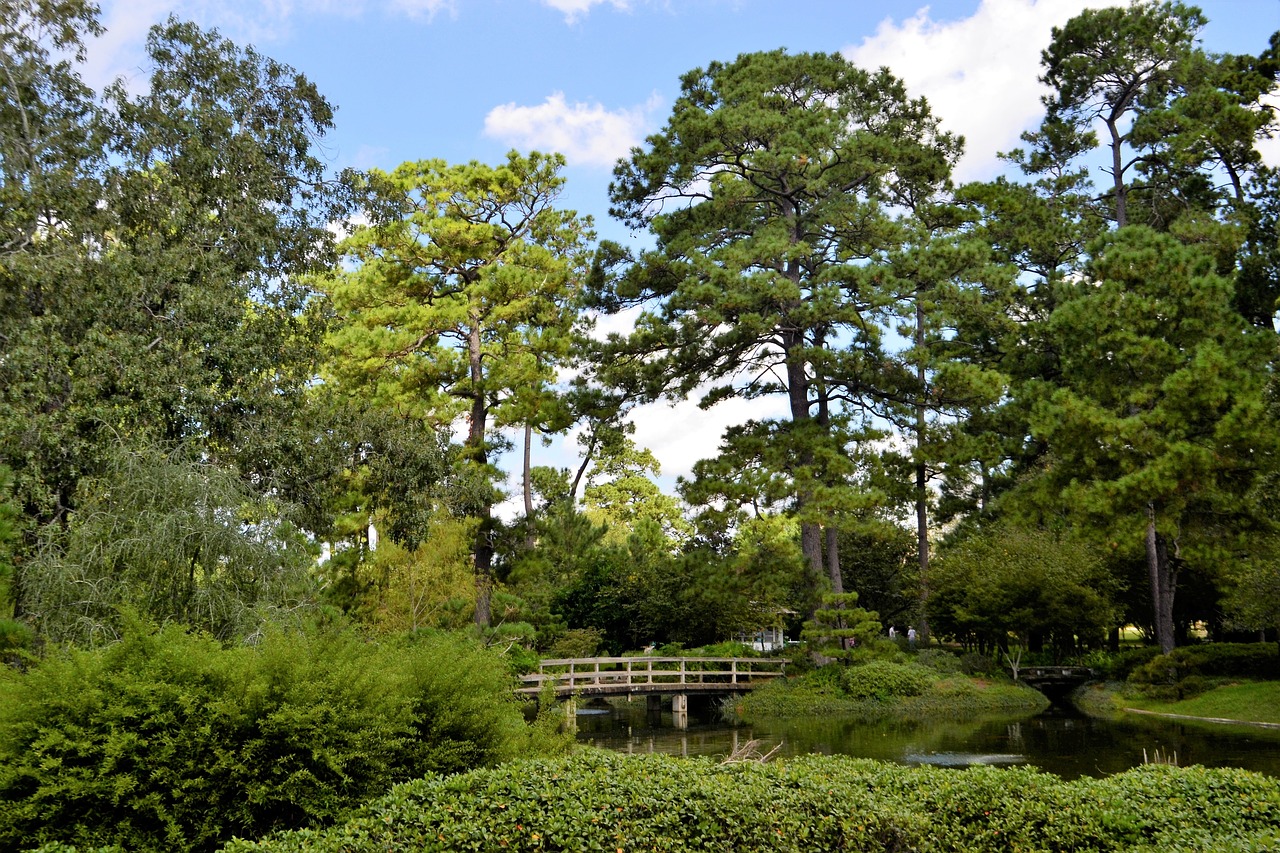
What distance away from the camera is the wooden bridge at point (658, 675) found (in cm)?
2314

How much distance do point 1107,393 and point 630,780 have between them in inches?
859

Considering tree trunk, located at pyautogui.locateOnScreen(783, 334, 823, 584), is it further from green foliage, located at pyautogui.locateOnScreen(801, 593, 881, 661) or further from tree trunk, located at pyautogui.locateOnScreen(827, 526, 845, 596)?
green foliage, located at pyautogui.locateOnScreen(801, 593, 881, 661)

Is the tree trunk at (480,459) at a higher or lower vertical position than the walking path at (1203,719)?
higher

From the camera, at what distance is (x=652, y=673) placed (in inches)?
978

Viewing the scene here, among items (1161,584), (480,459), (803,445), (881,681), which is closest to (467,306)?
(480,459)

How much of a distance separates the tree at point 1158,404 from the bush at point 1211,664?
2.73 ft

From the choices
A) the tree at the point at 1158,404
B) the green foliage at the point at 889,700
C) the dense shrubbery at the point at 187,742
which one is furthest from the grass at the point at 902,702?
the dense shrubbery at the point at 187,742

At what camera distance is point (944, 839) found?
6.46 meters

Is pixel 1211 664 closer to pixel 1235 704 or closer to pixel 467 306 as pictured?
pixel 1235 704

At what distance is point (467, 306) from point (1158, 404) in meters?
17.5

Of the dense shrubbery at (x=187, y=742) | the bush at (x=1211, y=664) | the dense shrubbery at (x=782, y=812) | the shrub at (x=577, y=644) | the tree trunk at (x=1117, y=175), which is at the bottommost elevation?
the bush at (x=1211, y=664)

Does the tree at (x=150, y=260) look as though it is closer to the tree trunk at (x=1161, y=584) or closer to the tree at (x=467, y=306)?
the tree at (x=467, y=306)

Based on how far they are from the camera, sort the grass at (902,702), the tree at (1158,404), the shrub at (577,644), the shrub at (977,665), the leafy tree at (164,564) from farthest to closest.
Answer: the shrub at (577,644)
the shrub at (977,665)
the grass at (902,702)
the tree at (1158,404)
the leafy tree at (164,564)

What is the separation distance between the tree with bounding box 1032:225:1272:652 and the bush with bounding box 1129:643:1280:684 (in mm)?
831
